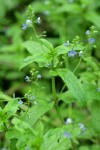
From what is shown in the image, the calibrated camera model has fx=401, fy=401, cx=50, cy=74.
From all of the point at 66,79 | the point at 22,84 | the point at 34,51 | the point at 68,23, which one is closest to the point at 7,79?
the point at 22,84

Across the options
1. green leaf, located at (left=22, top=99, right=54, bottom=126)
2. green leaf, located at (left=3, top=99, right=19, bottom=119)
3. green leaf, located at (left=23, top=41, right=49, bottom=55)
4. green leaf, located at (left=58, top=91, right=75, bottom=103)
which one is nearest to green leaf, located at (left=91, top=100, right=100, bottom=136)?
green leaf, located at (left=58, top=91, right=75, bottom=103)

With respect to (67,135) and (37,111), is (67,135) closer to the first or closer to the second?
(67,135)

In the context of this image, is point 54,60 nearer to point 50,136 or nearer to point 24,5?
point 50,136

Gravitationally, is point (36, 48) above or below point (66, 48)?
above

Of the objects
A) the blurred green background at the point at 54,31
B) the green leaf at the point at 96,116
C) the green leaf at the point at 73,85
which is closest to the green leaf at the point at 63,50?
the green leaf at the point at 73,85

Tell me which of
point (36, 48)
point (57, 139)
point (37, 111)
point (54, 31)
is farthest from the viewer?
point (54, 31)

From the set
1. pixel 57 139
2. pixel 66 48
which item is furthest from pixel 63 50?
pixel 57 139

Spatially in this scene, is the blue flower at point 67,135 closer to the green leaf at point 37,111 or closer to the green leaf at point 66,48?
the green leaf at point 37,111
